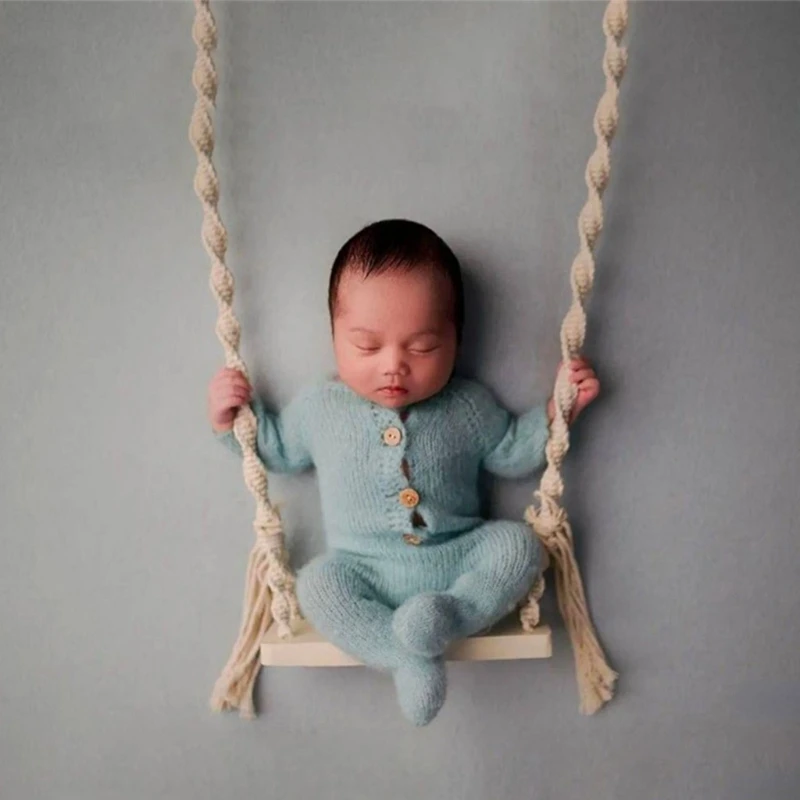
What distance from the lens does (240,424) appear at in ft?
2.75

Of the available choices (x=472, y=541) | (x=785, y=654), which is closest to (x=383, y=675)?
(x=472, y=541)

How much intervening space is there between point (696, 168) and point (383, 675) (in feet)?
2.43

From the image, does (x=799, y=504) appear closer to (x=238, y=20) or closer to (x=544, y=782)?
(x=544, y=782)

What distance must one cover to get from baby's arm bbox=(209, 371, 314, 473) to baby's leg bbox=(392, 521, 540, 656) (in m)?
0.22

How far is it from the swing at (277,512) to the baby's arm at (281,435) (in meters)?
0.02

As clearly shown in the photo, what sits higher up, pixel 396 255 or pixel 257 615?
pixel 396 255

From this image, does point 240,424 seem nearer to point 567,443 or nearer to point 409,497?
point 409,497

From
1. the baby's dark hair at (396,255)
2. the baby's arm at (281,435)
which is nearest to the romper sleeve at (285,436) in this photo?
the baby's arm at (281,435)

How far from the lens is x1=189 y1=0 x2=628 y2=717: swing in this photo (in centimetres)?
80

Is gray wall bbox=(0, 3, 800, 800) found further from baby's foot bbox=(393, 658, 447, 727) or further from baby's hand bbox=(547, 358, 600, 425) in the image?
baby's foot bbox=(393, 658, 447, 727)

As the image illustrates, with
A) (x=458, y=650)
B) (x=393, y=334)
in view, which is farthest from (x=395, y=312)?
(x=458, y=650)

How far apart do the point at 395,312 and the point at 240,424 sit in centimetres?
22

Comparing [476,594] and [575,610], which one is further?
[575,610]

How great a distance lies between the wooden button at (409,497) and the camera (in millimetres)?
814
